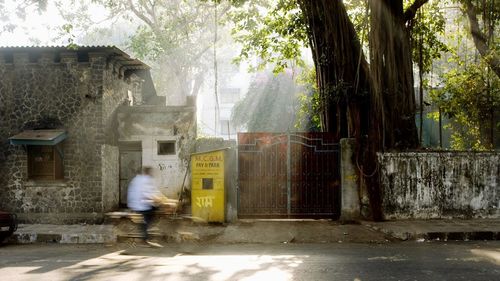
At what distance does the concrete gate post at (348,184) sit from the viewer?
1248 cm

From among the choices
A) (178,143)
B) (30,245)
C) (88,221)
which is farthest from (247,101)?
(30,245)

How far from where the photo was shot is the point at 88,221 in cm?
1352

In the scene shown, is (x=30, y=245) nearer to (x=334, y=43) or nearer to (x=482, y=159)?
(x=334, y=43)

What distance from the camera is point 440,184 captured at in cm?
1272

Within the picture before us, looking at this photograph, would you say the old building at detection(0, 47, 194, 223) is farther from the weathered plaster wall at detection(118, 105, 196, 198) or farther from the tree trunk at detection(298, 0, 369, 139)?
the tree trunk at detection(298, 0, 369, 139)

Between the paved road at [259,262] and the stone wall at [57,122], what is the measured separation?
3.53m

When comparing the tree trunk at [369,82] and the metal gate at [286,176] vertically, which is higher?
the tree trunk at [369,82]

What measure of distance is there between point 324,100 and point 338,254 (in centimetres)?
618

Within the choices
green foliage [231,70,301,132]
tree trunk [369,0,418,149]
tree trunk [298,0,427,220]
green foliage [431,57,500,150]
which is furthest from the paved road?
green foliage [231,70,301,132]

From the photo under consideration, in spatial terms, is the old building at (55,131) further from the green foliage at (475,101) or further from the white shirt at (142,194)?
the green foliage at (475,101)

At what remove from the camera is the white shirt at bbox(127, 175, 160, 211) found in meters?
9.56

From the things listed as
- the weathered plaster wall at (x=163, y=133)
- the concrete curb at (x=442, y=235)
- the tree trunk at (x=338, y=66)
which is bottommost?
the concrete curb at (x=442, y=235)

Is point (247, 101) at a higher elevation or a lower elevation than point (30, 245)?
higher

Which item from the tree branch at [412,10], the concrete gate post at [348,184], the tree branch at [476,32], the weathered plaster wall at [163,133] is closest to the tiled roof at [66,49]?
the weathered plaster wall at [163,133]
